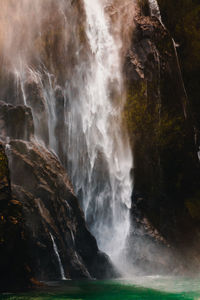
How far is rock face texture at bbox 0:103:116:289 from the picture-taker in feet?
38.8

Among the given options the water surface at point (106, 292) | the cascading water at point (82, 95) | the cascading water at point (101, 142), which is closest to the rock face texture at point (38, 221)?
the water surface at point (106, 292)

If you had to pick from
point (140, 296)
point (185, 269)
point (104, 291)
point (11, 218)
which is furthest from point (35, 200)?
point (185, 269)

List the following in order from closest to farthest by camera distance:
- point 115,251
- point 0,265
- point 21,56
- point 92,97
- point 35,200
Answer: point 0,265 → point 35,200 → point 115,251 → point 21,56 → point 92,97

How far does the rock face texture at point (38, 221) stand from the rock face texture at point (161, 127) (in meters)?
6.76

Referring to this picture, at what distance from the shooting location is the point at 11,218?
1184cm

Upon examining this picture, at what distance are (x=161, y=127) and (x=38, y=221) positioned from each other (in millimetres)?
11526

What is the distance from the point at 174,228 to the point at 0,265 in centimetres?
1293

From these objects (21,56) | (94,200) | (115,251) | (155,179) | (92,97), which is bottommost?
(115,251)

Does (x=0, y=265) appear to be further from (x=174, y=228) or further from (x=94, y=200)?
(x=174, y=228)

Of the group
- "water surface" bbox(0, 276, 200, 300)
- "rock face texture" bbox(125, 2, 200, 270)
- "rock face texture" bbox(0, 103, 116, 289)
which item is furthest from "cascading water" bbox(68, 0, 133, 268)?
"water surface" bbox(0, 276, 200, 300)

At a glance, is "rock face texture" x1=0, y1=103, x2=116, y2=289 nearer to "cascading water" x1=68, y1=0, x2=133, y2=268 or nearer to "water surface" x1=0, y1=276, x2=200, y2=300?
"water surface" x1=0, y1=276, x2=200, y2=300

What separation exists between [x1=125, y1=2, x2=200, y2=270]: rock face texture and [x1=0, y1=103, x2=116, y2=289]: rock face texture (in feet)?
22.2

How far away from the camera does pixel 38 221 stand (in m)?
14.4

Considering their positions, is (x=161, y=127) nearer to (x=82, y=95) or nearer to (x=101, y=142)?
(x=101, y=142)
